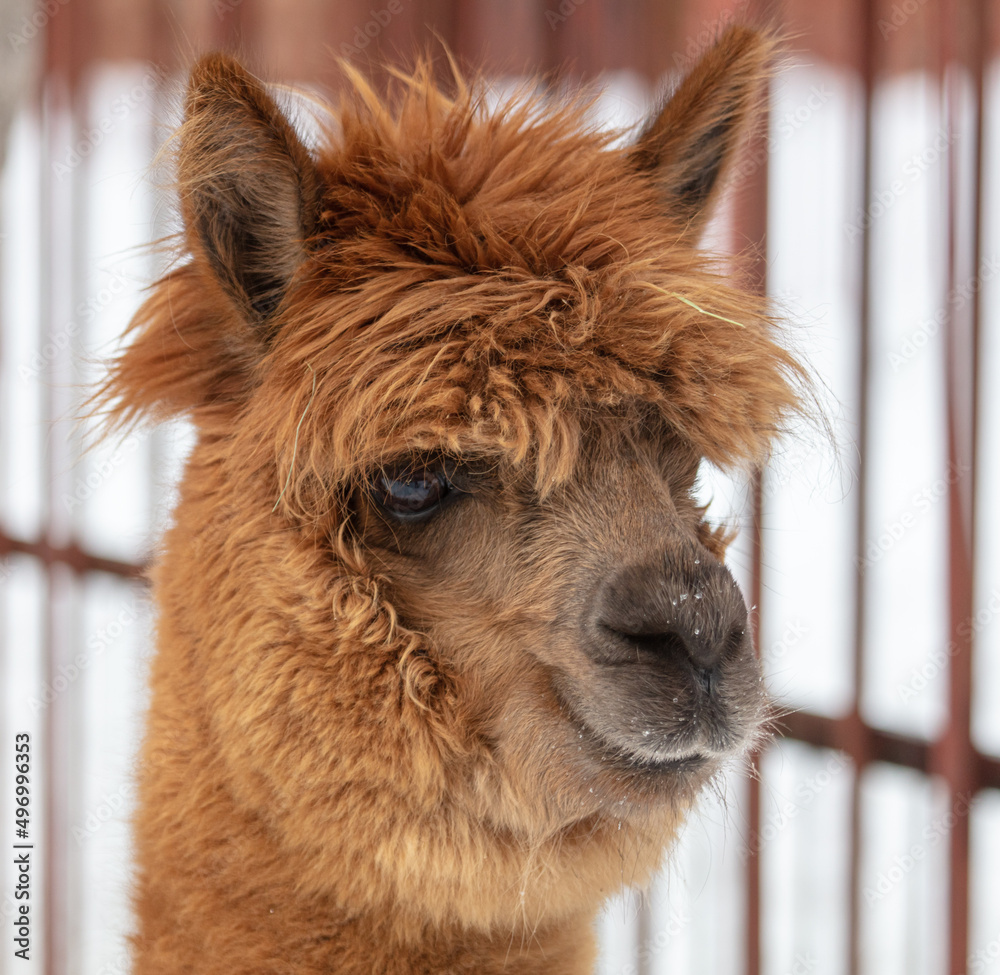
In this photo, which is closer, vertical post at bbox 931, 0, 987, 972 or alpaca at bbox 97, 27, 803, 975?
alpaca at bbox 97, 27, 803, 975

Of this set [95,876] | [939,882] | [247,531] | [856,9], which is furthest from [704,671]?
[95,876]

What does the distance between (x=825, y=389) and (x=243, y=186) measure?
1.07m

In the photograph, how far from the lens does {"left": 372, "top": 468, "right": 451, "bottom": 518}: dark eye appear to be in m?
1.22

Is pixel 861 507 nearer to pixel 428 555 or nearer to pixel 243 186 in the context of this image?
pixel 428 555

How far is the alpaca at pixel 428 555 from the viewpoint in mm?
1153

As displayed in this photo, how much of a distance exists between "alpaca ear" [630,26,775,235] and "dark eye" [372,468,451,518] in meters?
0.63

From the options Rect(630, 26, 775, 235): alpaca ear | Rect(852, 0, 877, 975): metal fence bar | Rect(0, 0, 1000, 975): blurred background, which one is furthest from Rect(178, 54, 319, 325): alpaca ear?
Rect(852, 0, 877, 975): metal fence bar

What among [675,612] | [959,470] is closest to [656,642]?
[675,612]

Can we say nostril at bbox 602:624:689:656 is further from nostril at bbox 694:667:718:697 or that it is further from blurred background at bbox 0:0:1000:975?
blurred background at bbox 0:0:1000:975

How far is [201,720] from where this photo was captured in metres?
1.30

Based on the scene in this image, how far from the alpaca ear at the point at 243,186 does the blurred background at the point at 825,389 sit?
171mm

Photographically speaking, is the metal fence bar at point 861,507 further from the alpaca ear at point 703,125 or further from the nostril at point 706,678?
the nostril at point 706,678

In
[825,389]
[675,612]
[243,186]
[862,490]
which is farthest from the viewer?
[862,490]

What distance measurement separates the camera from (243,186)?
1211 mm
